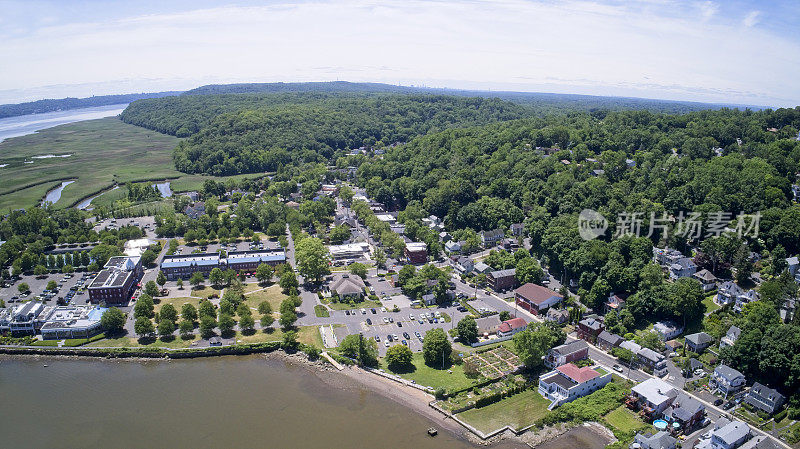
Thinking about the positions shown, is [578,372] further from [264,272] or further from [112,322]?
[112,322]

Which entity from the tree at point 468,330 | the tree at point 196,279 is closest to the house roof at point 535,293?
the tree at point 468,330

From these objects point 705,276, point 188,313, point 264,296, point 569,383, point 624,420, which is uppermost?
point 705,276

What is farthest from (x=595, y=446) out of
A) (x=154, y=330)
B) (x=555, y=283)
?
(x=154, y=330)

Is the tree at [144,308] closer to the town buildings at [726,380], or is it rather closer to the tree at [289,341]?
the tree at [289,341]

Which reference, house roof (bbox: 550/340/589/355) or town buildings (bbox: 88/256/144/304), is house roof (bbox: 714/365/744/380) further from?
town buildings (bbox: 88/256/144/304)

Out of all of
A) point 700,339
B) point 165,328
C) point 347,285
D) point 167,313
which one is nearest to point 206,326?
point 165,328

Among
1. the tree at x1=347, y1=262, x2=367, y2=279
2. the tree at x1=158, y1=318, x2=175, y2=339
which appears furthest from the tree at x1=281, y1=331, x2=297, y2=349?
the tree at x1=347, y1=262, x2=367, y2=279
